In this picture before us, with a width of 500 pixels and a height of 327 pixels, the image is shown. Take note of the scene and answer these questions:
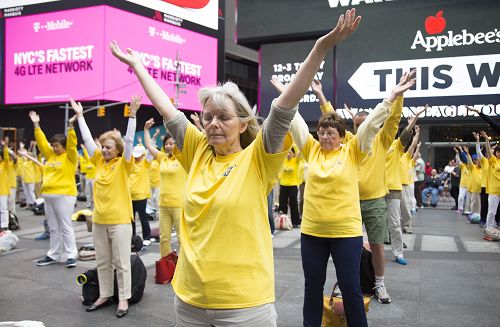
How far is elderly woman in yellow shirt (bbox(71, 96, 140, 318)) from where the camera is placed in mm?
5438

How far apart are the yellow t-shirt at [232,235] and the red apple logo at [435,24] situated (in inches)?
956

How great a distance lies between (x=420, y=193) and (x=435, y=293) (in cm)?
1452

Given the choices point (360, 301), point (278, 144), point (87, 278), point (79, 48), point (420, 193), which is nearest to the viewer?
point (278, 144)

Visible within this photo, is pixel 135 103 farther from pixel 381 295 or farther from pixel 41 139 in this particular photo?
pixel 41 139

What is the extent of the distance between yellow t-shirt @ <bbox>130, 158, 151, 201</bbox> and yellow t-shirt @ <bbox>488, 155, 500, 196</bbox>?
25.0 ft

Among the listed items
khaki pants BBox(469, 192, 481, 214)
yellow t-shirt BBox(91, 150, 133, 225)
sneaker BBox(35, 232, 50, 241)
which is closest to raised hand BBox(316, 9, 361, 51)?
yellow t-shirt BBox(91, 150, 133, 225)

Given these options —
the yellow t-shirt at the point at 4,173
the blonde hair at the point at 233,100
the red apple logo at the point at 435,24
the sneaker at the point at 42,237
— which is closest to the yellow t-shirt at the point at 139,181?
the sneaker at the point at 42,237

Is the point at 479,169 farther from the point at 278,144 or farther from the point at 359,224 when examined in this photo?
the point at 278,144

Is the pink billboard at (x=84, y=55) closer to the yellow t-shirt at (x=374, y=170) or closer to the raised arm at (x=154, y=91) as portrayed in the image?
the yellow t-shirt at (x=374, y=170)

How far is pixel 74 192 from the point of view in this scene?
7.75m

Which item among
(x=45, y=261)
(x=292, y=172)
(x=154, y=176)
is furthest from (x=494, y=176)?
(x=45, y=261)

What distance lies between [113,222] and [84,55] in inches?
1117

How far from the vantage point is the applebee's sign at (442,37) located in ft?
75.4

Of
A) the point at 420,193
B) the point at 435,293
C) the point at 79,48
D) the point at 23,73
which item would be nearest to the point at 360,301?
the point at 435,293
